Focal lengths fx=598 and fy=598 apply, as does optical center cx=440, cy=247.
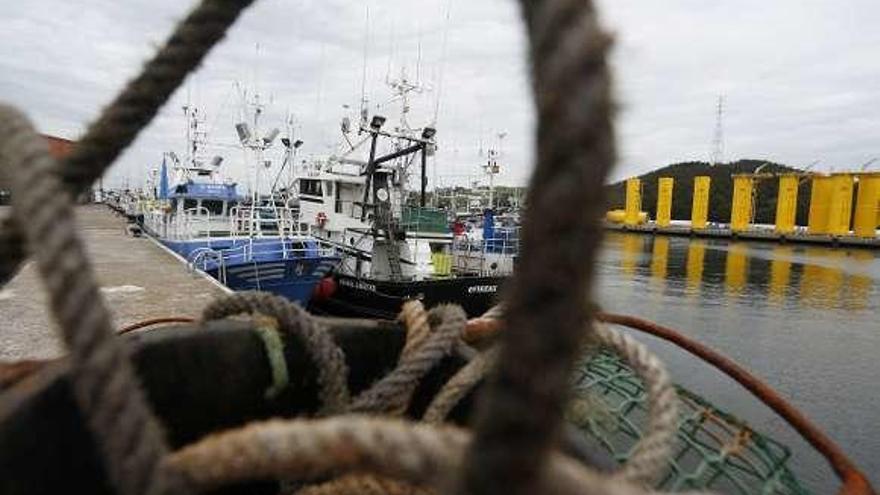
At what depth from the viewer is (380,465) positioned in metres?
0.66

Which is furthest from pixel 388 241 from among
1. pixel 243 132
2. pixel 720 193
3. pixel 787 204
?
pixel 720 193

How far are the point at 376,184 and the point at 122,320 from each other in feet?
31.8

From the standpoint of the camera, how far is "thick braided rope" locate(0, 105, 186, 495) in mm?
731

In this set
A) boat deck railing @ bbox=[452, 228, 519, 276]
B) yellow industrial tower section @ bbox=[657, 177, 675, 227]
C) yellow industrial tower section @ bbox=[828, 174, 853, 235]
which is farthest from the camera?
yellow industrial tower section @ bbox=[657, 177, 675, 227]

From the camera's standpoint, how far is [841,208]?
47.8 metres

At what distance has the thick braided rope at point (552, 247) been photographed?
1.60 ft

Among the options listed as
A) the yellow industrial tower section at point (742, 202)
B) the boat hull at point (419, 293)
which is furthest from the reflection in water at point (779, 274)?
the boat hull at point (419, 293)

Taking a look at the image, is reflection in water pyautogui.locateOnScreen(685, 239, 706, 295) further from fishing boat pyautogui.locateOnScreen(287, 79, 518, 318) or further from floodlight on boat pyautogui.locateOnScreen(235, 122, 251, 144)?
floodlight on boat pyautogui.locateOnScreen(235, 122, 251, 144)

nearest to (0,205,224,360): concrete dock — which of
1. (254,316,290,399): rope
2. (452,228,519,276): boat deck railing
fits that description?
(254,316,290,399): rope

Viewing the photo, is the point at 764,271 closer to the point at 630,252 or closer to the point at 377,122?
the point at 630,252

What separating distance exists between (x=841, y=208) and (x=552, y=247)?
5717 centimetres

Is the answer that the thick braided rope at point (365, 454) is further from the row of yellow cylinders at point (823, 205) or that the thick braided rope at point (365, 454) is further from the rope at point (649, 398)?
the row of yellow cylinders at point (823, 205)

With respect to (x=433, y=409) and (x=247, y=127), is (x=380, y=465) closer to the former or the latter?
(x=433, y=409)

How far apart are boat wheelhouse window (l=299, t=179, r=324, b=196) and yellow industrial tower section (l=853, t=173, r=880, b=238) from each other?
4674cm
